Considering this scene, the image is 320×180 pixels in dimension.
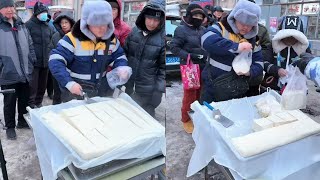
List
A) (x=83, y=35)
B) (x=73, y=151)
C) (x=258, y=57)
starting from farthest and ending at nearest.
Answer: (x=83, y=35) → (x=258, y=57) → (x=73, y=151)

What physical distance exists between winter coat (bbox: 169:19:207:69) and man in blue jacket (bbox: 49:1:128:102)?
0.18 metres

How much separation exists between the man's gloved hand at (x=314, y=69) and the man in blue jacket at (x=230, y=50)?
7.8 inches

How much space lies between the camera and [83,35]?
1.07 m

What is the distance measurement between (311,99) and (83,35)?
77 cm

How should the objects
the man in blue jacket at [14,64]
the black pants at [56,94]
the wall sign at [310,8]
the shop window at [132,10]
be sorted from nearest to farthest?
the wall sign at [310,8] < the shop window at [132,10] < the black pants at [56,94] < the man in blue jacket at [14,64]

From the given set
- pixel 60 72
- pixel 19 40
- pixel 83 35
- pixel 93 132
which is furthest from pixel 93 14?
pixel 19 40

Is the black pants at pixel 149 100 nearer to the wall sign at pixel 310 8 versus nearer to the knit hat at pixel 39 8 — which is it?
the wall sign at pixel 310 8

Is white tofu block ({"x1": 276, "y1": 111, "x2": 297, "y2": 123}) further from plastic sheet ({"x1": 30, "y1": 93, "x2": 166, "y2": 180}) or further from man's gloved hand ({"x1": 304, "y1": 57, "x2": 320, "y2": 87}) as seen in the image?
plastic sheet ({"x1": 30, "y1": 93, "x2": 166, "y2": 180})

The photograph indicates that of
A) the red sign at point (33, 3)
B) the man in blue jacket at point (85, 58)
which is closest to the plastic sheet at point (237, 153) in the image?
the man in blue jacket at point (85, 58)

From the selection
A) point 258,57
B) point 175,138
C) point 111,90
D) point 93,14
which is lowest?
point 175,138

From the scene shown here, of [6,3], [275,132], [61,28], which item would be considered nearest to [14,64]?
[6,3]

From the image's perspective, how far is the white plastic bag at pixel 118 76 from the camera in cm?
97

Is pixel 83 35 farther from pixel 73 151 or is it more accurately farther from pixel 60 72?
pixel 73 151

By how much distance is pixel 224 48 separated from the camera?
0.94 m
